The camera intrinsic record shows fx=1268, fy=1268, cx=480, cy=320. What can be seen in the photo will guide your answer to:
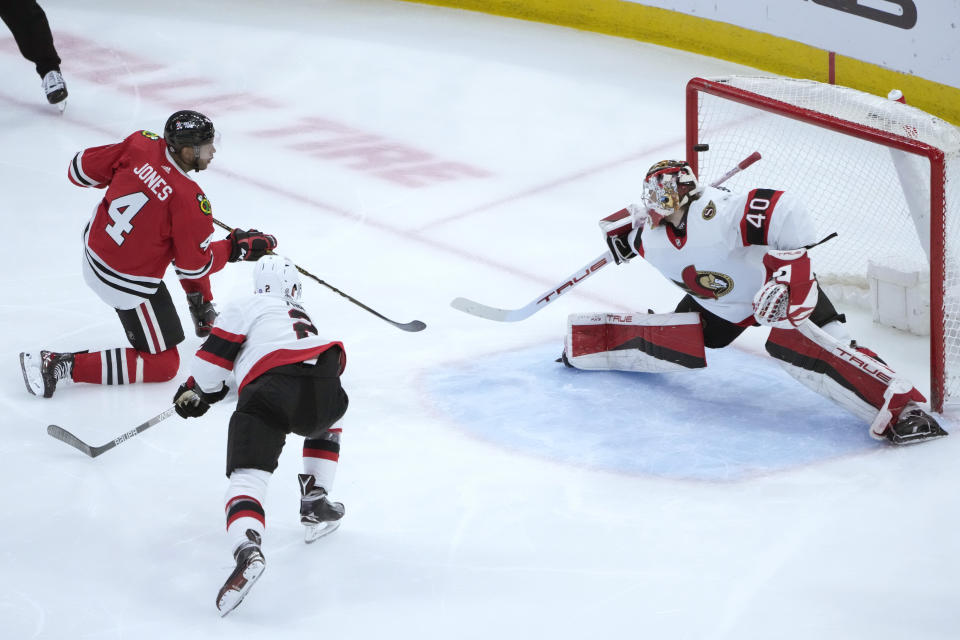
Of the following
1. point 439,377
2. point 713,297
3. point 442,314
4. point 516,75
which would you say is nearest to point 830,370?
point 713,297

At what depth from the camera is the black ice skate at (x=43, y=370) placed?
3.74 m

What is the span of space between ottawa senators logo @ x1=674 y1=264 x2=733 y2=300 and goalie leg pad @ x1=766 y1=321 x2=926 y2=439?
0.18m

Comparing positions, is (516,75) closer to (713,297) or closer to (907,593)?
(713,297)

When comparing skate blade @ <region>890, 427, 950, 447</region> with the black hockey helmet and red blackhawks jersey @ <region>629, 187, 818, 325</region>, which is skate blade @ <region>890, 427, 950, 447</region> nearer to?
red blackhawks jersey @ <region>629, 187, 818, 325</region>

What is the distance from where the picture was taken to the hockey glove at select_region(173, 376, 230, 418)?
289cm

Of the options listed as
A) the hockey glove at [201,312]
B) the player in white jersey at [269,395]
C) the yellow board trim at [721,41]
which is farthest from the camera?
the yellow board trim at [721,41]

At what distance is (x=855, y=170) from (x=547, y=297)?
4.31 feet

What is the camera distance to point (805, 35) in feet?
18.0

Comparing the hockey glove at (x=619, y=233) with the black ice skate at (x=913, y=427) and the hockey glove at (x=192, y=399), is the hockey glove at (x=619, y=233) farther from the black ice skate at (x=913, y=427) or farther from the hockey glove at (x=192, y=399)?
the hockey glove at (x=192, y=399)

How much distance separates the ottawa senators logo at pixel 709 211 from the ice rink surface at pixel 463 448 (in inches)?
22.5

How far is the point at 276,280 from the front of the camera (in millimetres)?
2941

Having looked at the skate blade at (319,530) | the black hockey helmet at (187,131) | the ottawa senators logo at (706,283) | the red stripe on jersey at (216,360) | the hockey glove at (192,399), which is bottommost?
the skate blade at (319,530)

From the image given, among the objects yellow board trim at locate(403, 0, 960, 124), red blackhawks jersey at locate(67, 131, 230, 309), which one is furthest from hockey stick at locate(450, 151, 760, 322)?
yellow board trim at locate(403, 0, 960, 124)

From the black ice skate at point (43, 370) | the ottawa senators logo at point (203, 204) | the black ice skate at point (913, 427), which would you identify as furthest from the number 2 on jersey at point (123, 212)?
the black ice skate at point (913, 427)
